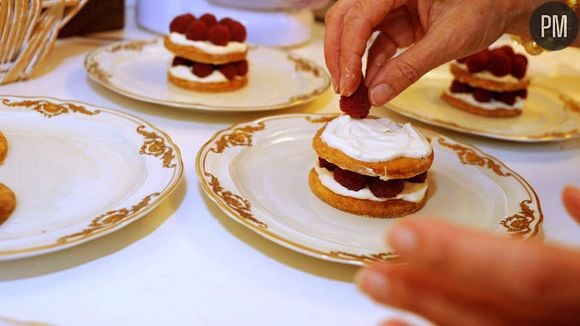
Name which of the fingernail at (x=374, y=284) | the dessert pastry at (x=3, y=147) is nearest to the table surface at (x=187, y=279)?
the dessert pastry at (x=3, y=147)

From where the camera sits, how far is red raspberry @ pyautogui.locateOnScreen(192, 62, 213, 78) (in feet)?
5.86

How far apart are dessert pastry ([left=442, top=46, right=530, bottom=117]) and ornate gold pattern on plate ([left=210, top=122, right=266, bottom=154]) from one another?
69 cm

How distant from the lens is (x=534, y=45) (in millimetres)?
1582

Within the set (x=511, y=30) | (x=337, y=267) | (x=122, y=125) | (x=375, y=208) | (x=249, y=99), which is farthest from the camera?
(x=249, y=99)

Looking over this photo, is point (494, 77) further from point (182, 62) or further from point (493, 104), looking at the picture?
point (182, 62)

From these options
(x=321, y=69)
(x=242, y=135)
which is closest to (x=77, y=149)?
(x=242, y=135)

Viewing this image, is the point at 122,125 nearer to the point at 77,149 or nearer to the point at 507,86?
the point at 77,149

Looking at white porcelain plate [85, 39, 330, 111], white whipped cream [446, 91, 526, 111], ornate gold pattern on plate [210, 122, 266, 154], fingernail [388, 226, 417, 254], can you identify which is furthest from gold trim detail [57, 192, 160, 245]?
white whipped cream [446, 91, 526, 111]

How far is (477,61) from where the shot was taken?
1.84 metres

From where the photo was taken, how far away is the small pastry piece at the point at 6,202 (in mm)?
1045

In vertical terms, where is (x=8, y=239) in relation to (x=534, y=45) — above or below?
below

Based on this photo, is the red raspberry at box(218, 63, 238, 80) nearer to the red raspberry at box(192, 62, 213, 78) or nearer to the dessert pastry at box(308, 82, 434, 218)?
the red raspberry at box(192, 62, 213, 78)

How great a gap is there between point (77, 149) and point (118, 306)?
509 mm

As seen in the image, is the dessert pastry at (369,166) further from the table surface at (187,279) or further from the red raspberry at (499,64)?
the red raspberry at (499,64)
